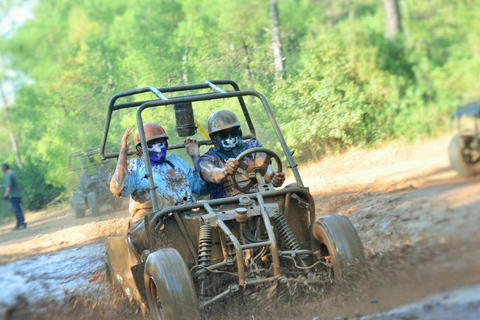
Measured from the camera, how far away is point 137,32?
24.6m

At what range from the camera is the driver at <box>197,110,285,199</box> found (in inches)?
231

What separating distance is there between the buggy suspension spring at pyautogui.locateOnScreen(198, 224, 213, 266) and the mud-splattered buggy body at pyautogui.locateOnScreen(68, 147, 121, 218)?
28.1 ft

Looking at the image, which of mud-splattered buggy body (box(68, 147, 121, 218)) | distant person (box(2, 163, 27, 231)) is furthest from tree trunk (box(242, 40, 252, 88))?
distant person (box(2, 163, 27, 231))

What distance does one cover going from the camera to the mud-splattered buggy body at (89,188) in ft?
44.2

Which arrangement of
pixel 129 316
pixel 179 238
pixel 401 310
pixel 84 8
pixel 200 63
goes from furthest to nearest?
1. pixel 84 8
2. pixel 200 63
3. pixel 129 316
4. pixel 179 238
5. pixel 401 310

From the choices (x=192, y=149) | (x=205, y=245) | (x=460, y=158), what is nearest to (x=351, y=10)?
(x=192, y=149)

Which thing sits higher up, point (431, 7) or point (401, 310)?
point (431, 7)

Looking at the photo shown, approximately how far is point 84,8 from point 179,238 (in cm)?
2495

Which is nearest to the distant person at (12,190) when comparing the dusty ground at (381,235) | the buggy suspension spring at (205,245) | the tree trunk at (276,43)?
the dusty ground at (381,235)

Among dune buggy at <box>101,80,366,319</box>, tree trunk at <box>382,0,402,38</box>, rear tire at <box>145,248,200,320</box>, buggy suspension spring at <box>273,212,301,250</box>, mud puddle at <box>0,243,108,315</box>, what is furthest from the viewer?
tree trunk at <box>382,0,402,38</box>

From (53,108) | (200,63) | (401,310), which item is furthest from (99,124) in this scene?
(401,310)

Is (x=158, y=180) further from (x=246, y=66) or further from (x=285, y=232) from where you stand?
(x=246, y=66)

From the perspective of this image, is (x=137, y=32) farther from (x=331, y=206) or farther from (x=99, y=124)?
(x=331, y=206)

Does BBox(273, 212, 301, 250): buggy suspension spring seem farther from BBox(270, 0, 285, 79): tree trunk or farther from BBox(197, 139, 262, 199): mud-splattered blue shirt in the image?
BBox(270, 0, 285, 79): tree trunk
